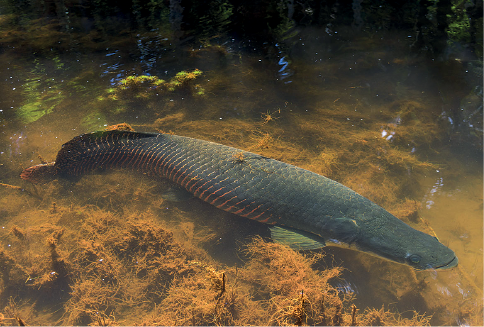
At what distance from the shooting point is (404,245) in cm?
348

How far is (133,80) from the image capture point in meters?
6.49

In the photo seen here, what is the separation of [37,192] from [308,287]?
4673mm

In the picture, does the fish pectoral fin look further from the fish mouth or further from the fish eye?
the fish mouth

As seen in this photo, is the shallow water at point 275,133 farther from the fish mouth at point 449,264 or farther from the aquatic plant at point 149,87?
the fish mouth at point 449,264

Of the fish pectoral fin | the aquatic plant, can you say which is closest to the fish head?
the fish pectoral fin

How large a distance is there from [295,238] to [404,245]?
139cm

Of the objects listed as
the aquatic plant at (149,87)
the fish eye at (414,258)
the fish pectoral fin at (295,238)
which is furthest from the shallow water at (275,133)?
the fish eye at (414,258)

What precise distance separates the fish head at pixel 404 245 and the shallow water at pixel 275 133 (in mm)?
355

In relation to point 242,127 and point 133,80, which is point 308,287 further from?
point 133,80

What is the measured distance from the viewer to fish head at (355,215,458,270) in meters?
3.35

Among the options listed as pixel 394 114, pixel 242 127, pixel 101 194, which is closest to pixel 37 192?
pixel 101 194

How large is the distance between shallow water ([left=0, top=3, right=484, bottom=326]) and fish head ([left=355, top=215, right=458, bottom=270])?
1.16 ft

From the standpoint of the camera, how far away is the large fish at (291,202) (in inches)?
139

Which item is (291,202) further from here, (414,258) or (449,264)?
(449,264)
